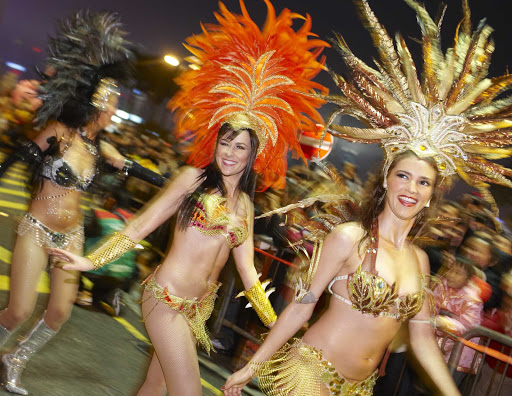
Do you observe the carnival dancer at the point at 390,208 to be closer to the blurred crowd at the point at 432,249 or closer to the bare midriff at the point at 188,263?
the blurred crowd at the point at 432,249

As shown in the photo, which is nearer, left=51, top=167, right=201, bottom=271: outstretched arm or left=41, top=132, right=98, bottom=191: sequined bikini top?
left=51, top=167, right=201, bottom=271: outstretched arm

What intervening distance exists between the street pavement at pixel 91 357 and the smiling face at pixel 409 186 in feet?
8.39

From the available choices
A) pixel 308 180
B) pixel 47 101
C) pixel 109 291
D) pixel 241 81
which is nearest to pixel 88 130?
pixel 47 101

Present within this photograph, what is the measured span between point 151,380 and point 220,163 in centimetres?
137

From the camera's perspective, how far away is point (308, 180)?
7.12 metres

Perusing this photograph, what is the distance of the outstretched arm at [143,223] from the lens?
132 inches

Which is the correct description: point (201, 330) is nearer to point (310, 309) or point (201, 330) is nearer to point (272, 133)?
point (310, 309)

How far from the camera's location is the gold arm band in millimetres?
3363

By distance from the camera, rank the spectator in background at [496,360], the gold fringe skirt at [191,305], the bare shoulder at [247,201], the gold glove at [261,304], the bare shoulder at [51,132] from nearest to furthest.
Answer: the gold fringe skirt at [191,305]
the gold glove at [261,304]
the bare shoulder at [247,201]
the bare shoulder at [51,132]
the spectator in background at [496,360]

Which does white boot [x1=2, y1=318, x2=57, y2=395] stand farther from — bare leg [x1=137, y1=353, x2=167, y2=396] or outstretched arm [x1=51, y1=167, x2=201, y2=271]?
bare leg [x1=137, y1=353, x2=167, y2=396]

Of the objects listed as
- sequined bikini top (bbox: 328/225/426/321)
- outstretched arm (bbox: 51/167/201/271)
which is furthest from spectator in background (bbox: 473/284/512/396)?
outstretched arm (bbox: 51/167/201/271)

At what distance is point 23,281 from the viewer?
3877 millimetres

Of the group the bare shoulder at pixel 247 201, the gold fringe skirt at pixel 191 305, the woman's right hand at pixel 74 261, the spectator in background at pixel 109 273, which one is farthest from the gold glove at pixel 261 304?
the spectator in background at pixel 109 273

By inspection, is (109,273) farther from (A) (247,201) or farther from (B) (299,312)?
(B) (299,312)
